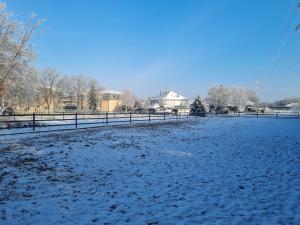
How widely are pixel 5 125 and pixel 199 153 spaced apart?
1839 centimetres

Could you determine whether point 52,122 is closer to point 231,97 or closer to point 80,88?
point 80,88

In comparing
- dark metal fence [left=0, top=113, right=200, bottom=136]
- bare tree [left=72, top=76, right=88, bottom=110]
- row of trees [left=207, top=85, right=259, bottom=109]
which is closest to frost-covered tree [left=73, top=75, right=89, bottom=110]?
bare tree [left=72, top=76, right=88, bottom=110]

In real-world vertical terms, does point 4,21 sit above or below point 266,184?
above

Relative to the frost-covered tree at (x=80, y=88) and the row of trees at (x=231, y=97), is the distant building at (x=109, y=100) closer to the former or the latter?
the frost-covered tree at (x=80, y=88)

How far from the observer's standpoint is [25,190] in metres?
6.96

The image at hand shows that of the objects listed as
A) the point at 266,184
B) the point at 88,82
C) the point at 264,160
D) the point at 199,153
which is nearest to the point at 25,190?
the point at 266,184

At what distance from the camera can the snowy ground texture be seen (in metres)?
5.39

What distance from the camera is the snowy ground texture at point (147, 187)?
5.39 m

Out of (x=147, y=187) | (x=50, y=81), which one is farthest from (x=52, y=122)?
(x=50, y=81)

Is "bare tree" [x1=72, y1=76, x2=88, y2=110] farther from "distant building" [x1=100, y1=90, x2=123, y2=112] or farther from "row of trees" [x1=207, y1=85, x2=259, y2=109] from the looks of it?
"row of trees" [x1=207, y1=85, x2=259, y2=109]

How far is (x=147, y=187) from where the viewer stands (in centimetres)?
729

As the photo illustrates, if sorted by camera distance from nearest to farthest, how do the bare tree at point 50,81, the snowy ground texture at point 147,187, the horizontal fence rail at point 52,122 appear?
1. the snowy ground texture at point 147,187
2. the horizontal fence rail at point 52,122
3. the bare tree at point 50,81

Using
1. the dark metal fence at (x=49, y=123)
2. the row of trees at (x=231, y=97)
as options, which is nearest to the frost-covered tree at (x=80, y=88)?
the row of trees at (x=231, y=97)

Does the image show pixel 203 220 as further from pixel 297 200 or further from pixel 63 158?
pixel 63 158
